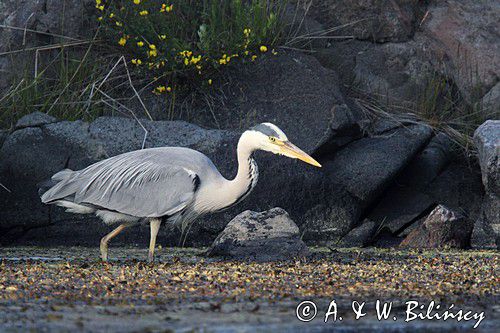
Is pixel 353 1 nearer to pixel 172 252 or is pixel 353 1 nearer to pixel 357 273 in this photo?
pixel 172 252

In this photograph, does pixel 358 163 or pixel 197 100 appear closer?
pixel 358 163

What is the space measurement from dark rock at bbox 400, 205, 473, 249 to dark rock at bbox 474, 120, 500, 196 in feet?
1.91

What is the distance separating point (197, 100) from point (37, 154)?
1874mm

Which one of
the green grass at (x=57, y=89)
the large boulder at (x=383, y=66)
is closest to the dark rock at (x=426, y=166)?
the large boulder at (x=383, y=66)

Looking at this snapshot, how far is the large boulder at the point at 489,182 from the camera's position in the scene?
28.3 feet

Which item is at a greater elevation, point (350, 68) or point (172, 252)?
point (350, 68)

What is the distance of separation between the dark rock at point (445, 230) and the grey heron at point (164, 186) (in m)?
1.60

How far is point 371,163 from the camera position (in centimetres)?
900

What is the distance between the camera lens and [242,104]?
9633 millimetres

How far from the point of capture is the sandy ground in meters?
4.36

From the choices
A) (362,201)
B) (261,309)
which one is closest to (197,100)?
(362,201)

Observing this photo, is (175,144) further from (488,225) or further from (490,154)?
(488,225)

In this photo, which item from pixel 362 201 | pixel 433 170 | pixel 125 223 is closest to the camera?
pixel 125 223

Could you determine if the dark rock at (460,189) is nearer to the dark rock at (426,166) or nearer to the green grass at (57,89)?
the dark rock at (426,166)
